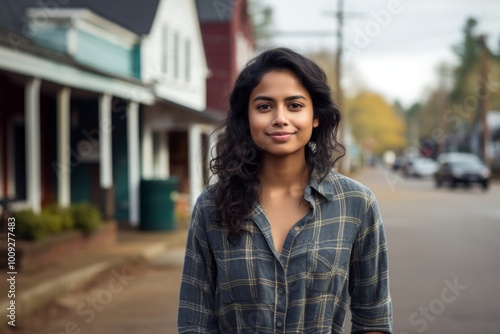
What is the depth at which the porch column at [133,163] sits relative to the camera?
16.8m

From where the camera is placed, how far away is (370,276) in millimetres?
2596

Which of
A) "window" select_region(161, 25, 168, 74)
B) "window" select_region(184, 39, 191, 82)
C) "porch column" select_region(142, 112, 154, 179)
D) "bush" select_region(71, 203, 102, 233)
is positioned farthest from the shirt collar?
"window" select_region(184, 39, 191, 82)

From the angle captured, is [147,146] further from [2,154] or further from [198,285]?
[198,285]

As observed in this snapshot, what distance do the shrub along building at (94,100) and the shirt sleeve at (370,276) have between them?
8.97 m

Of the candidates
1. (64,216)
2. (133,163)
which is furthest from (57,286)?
(133,163)

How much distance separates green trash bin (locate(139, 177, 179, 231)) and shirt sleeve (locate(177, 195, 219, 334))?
14.7m

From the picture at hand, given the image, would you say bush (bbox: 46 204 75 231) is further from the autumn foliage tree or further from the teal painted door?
the autumn foliage tree

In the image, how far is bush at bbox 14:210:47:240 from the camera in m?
10.9

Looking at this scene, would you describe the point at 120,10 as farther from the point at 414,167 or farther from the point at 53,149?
the point at 414,167

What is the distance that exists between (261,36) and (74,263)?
72.2 meters

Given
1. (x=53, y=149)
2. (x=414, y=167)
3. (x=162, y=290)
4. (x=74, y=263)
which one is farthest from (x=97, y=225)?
(x=414, y=167)

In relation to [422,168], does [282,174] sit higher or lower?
higher

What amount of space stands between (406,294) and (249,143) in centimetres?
695

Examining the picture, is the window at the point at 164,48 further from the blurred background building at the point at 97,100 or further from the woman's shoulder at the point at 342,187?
the woman's shoulder at the point at 342,187
